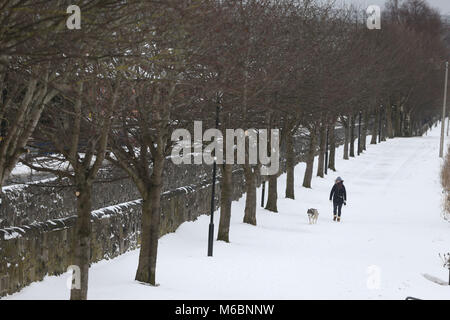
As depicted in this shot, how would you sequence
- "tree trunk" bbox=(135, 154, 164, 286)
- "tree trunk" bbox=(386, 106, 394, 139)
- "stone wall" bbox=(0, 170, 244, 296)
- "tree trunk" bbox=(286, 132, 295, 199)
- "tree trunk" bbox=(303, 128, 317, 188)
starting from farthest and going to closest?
"tree trunk" bbox=(386, 106, 394, 139), "tree trunk" bbox=(303, 128, 317, 188), "tree trunk" bbox=(286, 132, 295, 199), "tree trunk" bbox=(135, 154, 164, 286), "stone wall" bbox=(0, 170, 244, 296)

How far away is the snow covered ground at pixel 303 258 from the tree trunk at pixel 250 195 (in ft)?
1.62

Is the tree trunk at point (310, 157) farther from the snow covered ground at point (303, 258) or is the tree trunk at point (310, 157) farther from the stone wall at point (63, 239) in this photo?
the stone wall at point (63, 239)

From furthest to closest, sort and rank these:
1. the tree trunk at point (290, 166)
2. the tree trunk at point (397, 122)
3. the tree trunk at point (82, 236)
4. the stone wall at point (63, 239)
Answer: the tree trunk at point (397, 122), the tree trunk at point (290, 166), the stone wall at point (63, 239), the tree trunk at point (82, 236)

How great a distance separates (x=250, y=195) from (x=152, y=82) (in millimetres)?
12468

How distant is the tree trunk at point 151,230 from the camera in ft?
47.5

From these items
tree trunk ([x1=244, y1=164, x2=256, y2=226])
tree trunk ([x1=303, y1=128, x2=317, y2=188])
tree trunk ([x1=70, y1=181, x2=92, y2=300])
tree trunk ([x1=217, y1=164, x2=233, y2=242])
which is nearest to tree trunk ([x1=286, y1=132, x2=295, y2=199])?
tree trunk ([x1=303, y1=128, x2=317, y2=188])

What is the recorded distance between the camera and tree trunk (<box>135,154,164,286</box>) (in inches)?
570
